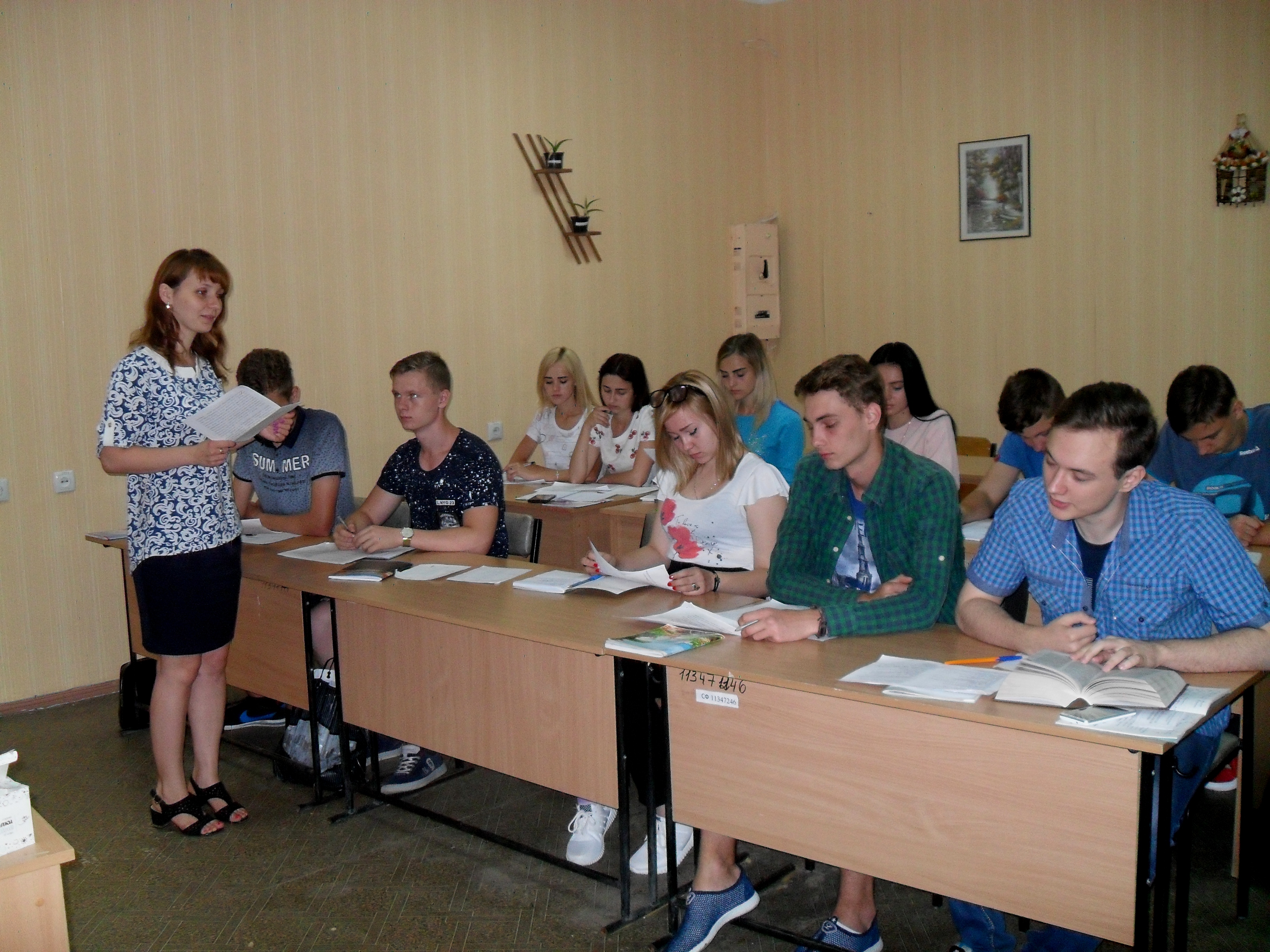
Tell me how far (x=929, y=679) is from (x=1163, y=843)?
0.47 metres

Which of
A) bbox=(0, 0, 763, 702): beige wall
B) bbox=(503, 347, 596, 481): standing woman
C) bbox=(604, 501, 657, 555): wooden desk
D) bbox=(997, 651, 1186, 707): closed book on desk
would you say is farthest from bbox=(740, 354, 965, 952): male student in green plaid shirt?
bbox=(0, 0, 763, 702): beige wall

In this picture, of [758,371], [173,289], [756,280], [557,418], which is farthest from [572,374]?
[173,289]

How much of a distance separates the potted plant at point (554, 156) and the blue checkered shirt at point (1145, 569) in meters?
4.54

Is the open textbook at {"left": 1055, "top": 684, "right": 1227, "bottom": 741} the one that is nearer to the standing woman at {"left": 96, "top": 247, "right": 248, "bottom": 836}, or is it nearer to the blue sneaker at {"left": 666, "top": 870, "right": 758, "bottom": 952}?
the blue sneaker at {"left": 666, "top": 870, "right": 758, "bottom": 952}

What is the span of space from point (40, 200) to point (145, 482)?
6.91ft

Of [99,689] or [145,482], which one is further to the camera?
[99,689]

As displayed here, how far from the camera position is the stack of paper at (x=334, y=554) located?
12.0 ft

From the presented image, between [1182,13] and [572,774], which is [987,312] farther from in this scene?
[572,774]

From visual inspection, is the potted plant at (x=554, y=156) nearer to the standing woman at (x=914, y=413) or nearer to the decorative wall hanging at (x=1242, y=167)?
the standing woman at (x=914, y=413)

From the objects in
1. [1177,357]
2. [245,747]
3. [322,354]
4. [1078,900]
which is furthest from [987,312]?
[1078,900]

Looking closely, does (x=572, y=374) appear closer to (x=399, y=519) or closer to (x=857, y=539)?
(x=399, y=519)

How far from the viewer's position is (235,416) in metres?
3.03

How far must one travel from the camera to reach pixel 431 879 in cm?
303

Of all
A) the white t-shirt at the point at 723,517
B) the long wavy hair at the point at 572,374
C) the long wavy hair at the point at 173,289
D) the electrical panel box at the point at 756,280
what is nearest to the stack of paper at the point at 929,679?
the white t-shirt at the point at 723,517
